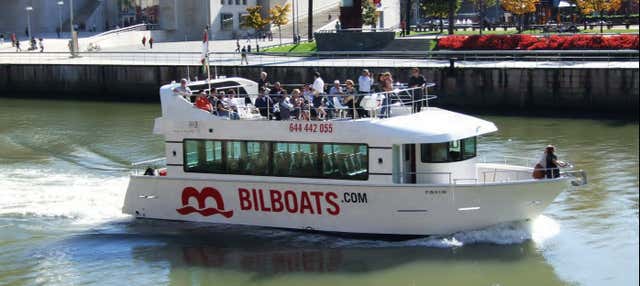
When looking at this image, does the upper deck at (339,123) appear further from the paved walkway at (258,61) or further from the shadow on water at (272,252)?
the paved walkway at (258,61)

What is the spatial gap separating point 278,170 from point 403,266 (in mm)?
3219

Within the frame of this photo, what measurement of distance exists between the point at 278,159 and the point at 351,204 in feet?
5.65

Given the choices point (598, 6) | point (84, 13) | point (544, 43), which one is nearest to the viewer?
point (544, 43)

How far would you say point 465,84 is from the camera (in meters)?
42.2

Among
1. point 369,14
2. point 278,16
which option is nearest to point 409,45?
point 278,16

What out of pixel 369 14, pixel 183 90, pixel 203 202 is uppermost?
pixel 369 14

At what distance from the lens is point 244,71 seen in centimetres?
4800

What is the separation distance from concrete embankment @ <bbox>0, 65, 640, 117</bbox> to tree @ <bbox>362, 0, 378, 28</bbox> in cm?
2616

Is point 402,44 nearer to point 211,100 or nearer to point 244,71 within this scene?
point 244,71

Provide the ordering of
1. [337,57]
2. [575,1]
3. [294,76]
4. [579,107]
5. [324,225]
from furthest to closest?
[575,1] < [337,57] < [294,76] < [579,107] < [324,225]

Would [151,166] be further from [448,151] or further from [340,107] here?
[448,151]

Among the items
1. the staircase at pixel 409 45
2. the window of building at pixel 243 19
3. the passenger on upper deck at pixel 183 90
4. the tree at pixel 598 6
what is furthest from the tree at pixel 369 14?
the passenger on upper deck at pixel 183 90

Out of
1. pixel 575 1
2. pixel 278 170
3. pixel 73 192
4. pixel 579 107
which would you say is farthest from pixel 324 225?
pixel 575 1

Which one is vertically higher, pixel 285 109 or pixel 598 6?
pixel 598 6
